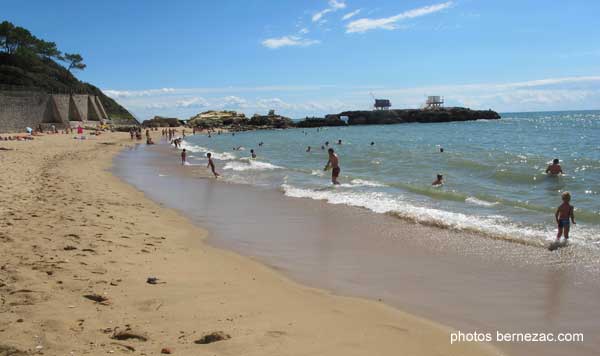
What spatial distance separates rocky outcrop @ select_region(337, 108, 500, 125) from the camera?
10219cm

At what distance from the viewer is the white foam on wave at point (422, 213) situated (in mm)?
8695

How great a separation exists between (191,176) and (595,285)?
51.7ft

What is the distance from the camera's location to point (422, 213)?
10234 millimetres

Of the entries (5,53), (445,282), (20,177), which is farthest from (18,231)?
(5,53)

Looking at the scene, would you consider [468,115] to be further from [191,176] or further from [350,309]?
[350,309]

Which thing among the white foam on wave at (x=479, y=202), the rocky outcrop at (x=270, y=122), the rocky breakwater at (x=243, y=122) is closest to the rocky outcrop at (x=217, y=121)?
the rocky breakwater at (x=243, y=122)

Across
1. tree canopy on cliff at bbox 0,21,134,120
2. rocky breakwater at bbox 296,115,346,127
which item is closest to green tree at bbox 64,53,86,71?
tree canopy on cliff at bbox 0,21,134,120

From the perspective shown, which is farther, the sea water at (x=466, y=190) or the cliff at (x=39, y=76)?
the cliff at (x=39, y=76)

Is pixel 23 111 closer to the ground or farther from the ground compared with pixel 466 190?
farther from the ground

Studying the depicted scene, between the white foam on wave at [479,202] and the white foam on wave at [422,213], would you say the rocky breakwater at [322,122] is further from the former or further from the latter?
the white foam on wave at [479,202]

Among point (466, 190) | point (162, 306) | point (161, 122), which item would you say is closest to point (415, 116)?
point (161, 122)

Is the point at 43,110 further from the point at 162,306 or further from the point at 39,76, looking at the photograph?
the point at 162,306

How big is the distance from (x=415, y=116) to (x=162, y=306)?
4107 inches

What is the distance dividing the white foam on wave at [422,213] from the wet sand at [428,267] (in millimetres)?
486
